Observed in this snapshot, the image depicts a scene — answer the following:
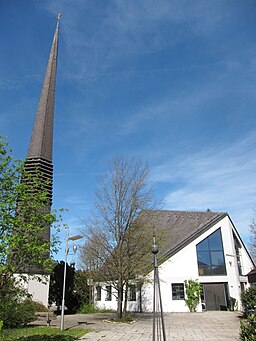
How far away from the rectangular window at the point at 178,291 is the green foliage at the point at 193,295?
467 mm

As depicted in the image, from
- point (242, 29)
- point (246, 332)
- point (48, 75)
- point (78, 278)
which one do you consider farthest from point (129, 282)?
point (48, 75)

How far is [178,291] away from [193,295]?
1191mm

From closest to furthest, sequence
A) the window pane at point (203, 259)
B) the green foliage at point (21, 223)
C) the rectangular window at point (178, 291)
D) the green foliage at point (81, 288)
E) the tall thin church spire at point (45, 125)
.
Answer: the green foliage at point (21, 223) < the rectangular window at point (178, 291) < the tall thin church spire at point (45, 125) < the window pane at point (203, 259) < the green foliage at point (81, 288)

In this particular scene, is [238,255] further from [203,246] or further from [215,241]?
[203,246]

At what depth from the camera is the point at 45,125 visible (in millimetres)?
23562

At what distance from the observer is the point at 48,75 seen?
2512 centimetres

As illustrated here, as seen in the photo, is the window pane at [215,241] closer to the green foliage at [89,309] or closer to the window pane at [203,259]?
the window pane at [203,259]

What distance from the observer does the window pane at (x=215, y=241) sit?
23656mm

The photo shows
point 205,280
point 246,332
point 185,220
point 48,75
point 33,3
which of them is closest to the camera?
point 246,332

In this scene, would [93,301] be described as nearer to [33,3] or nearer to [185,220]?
[185,220]

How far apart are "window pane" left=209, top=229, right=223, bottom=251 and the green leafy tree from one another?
741 inches

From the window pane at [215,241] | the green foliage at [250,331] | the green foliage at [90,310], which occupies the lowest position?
the green foliage at [90,310]

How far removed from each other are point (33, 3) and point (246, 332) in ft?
40.3

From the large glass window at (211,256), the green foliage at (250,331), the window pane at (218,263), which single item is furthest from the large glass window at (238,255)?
the green foliage at (250,331)
